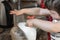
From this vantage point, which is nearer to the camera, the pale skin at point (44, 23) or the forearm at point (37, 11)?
the pale skin at point (44, 23)

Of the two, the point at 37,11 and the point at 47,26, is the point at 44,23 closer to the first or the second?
the point at 47,26

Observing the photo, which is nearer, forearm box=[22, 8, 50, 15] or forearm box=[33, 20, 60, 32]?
forearm box=[33, 20, 60, 32]

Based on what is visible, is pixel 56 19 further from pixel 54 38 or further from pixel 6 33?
pixel 6 33

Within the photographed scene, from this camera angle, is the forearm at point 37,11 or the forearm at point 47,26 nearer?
the forearm at point 47,26

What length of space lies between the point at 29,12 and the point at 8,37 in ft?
2.90

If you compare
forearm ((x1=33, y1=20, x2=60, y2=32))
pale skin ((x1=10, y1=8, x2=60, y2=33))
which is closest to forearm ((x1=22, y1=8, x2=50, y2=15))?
pale skin ((x1=10, y1=8, x2=60, y2=33))

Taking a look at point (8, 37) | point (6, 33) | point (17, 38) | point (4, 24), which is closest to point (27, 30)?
point (17, 38)

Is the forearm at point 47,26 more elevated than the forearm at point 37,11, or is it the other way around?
the forearm at point 37,11

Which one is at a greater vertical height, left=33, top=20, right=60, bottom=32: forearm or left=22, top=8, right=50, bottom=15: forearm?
left=22, top=8, right=50, bottom=15: forearm

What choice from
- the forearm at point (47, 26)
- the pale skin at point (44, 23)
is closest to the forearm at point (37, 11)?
the pale skin at point (44, 23)

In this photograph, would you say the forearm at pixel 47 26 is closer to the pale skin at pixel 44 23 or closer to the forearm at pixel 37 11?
the pale skin at pixel 44 23

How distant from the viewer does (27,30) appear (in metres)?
1.41

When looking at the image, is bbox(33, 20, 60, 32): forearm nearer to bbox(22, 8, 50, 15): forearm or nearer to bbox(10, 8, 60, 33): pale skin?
bbox(10, 8, 60, 33): pale skin

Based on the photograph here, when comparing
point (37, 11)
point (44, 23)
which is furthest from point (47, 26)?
point (37, 11)
